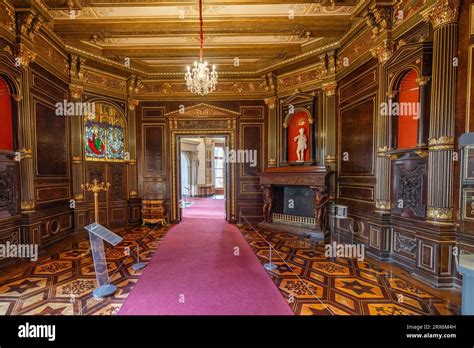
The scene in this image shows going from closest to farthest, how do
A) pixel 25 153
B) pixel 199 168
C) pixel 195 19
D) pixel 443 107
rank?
pixel 443 107 < pixel 25 153 < pixel 195 19 < pixel 199 168

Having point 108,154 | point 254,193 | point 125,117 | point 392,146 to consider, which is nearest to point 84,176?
Result: point 108,154

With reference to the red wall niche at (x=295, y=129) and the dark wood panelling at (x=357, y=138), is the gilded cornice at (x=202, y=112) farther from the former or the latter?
the dark wood panelling at (x=357, y=138)

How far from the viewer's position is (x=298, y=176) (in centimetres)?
574

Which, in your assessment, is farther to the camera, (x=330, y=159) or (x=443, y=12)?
(x=330, y=159)

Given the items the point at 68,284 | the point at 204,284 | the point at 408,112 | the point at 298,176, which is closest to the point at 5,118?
the point at 68,284

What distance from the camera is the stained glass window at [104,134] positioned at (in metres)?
6.30

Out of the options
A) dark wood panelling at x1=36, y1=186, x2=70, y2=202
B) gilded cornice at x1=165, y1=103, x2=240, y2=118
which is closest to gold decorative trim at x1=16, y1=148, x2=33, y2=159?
dark wood panelling at x1=36, y1=186, x2=70, y2=202

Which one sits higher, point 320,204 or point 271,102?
point 271,102

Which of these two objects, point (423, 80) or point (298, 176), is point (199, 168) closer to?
point (298, 176)

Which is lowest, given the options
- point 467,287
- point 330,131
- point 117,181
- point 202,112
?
point 467,287

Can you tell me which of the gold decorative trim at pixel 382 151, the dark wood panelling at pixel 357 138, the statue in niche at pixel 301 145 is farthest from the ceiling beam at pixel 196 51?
the gold decorative trim at pixel 382 151

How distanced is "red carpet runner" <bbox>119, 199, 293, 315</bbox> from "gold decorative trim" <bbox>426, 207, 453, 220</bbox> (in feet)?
8.43

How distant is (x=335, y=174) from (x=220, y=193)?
11603mm

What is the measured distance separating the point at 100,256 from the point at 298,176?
4.48 m
